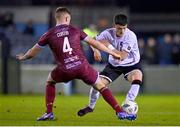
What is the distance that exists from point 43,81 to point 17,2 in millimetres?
7501

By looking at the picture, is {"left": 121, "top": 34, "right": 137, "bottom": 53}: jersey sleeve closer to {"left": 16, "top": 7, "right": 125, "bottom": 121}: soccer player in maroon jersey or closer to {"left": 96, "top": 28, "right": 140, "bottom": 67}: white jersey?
{"left": 96, "top": 28, "right": 140, "bottom": 67}: white jersey

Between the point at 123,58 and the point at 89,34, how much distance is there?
9537mm

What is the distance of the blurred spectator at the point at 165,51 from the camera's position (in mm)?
31672

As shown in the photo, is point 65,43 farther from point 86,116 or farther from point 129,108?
point 86,116

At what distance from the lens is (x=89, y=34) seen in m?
24.8

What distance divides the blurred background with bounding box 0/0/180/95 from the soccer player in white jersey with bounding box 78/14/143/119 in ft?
33.0

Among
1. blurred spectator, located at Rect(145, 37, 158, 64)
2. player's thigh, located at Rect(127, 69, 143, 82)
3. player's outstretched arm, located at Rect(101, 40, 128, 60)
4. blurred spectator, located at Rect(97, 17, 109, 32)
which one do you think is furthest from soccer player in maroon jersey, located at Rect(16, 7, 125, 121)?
blurred spectator, located at Rect(97, 17, 109, 32)

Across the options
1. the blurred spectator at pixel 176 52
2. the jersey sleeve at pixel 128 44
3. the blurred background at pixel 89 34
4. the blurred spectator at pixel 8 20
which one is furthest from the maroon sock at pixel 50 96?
the blurred spectator at pixel 8 20

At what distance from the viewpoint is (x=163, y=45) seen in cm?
3167

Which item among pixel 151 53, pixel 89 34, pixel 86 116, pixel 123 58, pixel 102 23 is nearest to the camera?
pixel 123 58

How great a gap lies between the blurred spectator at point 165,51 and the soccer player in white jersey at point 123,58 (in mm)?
15723

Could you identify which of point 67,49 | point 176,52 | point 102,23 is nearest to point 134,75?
point 67,49

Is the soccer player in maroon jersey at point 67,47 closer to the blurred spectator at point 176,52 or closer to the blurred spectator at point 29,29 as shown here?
the blurred spectator at point 176,52

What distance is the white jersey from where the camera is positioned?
15641 millimetres
